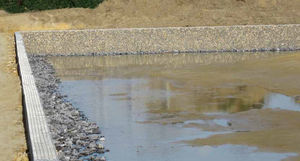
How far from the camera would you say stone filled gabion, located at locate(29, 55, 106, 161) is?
8.35 meters

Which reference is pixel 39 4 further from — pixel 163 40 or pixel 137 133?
pixel 137 133

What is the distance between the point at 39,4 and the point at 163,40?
7632mm

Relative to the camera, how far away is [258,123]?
10594 millimetres

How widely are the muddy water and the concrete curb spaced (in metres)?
1.77

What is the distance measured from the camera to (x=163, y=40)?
24391 millimetres

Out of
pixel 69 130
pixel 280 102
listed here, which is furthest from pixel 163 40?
pixel 69 130

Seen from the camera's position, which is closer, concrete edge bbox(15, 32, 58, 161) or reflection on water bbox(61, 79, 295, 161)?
concrete edge bbox(15, 32, 58, 161)

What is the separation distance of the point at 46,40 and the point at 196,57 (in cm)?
627

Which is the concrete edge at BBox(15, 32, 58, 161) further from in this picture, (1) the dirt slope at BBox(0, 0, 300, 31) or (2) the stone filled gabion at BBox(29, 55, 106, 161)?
(1) the dirt slope at BBox(0, 0, 300, 31)

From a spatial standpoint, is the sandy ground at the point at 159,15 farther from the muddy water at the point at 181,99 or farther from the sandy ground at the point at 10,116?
the sandy ground at the point at 10,116

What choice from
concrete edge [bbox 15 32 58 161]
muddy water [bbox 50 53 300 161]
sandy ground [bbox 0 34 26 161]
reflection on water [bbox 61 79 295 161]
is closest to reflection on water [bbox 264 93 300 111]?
muddy water [bbox 50 53 300 161]

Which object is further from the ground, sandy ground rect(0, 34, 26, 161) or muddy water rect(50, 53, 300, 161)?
sandy ground rect(0, 34, 26, 161)

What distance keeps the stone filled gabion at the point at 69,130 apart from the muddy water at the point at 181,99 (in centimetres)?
27

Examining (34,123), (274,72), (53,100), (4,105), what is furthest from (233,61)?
(34,123)
